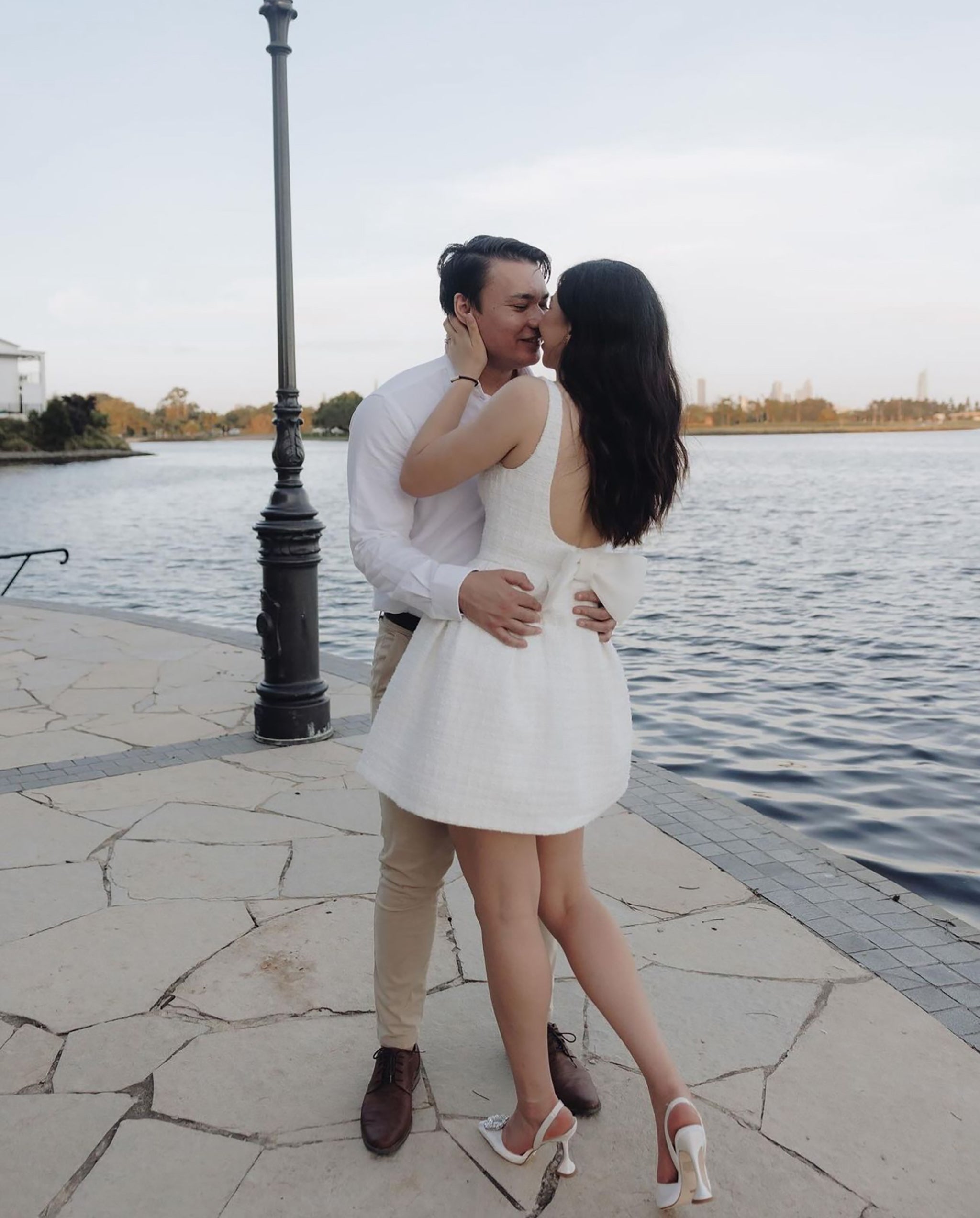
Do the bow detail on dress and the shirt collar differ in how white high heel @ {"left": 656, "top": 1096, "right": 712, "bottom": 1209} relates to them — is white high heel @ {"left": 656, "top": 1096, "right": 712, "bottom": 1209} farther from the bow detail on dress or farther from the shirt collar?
the shirt collar

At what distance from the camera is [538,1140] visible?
2.14m

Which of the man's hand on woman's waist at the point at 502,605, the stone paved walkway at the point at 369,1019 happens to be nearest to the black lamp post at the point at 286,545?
the stone paved walkway at the point at 369,1019

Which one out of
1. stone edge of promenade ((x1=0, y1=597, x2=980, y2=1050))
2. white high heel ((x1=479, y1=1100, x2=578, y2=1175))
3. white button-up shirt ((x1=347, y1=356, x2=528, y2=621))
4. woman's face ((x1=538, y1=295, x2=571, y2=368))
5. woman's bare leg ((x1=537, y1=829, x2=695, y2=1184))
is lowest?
stone edge of promenade ((x1=0, y1=597, x2=980, y2=1050))

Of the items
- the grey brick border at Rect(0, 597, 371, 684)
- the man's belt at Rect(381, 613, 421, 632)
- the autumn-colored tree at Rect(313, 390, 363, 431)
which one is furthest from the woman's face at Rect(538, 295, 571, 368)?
the autumn-colored tree at Rect(313, 390, 363, 431)

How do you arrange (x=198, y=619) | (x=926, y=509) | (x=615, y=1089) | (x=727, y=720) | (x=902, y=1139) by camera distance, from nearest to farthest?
1. (x=902, y=1139)
2. (x=615, y=1089)
3. (x=727, y=720)
4. (x=198, y=619)
5. (x=926, y=509)

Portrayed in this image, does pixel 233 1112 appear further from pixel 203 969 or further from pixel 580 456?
pixel 580 456

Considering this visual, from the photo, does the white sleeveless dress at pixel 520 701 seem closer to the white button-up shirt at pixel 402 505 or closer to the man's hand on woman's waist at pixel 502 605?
the man's hand on woman's waist at pixel 502 605

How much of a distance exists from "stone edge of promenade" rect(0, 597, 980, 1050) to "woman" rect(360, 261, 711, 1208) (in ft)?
3.82

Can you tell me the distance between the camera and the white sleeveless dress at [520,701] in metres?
2.01

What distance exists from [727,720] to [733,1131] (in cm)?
507

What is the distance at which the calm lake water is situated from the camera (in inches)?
221

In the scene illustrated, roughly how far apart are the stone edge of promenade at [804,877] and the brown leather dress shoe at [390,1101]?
4.47ft

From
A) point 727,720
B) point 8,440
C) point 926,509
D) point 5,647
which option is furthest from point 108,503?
point 8,440

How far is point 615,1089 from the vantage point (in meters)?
2.48
